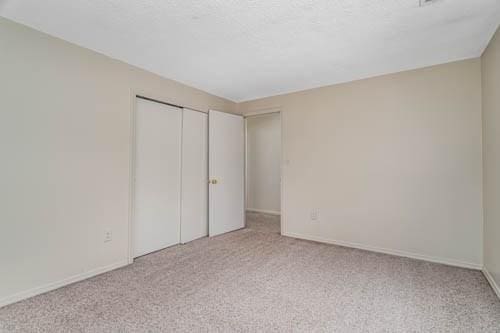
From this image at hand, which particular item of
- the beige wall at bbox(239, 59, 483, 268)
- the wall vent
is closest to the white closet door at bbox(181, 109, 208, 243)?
the beige wall at bbox(239, 59, 483, 268)

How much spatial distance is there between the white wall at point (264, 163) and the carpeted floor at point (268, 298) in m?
3.03

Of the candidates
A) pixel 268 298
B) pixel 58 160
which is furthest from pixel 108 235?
pixel 268 298

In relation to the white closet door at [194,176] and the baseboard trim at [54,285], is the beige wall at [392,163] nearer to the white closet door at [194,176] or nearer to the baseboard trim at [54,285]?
the white closet door at [194,176]

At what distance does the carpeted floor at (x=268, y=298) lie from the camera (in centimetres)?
176

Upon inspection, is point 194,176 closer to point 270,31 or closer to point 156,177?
point 156,177

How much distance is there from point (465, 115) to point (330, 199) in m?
1.84

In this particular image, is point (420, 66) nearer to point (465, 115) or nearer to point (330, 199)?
point (465, 115)

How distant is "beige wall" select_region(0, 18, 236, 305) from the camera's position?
2.07 m

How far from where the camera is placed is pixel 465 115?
276cm

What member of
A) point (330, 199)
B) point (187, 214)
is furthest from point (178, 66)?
point (330, 199)

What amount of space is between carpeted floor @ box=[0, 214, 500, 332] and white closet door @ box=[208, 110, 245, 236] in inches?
43.4

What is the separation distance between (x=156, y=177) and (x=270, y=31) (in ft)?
7.50

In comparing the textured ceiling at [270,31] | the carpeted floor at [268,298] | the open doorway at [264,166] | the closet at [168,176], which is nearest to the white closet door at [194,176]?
the closet at [168,176]

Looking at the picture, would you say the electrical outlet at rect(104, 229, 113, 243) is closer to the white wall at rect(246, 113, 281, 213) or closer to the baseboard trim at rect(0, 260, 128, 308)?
the baseboard trim at rect(0, 260, 128, 308)
